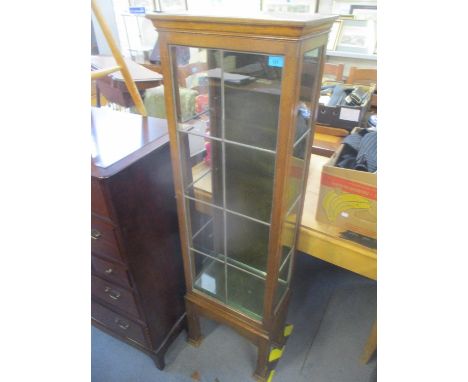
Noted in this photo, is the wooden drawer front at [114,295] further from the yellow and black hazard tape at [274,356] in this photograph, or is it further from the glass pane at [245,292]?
the yellow and black hazard tape at [274,356]

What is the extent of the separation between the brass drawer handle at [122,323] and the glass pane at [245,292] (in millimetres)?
417

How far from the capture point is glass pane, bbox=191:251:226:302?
114 cm

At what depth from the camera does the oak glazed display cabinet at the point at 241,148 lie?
1.94 ft

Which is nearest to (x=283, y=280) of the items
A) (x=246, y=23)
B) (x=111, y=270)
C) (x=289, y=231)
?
(x=289, y=231)

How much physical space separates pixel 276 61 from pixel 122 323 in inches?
43.6

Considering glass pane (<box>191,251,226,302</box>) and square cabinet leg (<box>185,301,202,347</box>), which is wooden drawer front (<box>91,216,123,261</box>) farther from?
square cabinet leg (<box>185,301,202,347</box>)

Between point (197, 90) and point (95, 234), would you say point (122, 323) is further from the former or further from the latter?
point (197, 90)

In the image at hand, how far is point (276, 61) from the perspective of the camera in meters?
0.61

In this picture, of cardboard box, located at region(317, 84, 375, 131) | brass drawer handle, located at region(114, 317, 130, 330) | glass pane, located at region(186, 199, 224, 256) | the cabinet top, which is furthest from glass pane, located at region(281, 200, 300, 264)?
cardboard box, located at region(317, 84, 375, 131)

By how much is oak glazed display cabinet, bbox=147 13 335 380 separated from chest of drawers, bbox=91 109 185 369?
9 cm

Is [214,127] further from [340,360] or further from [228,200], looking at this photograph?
[340,360]

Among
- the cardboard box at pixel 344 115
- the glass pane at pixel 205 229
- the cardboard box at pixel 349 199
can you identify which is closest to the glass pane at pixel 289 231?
the cardboard box at pixel 349 199
